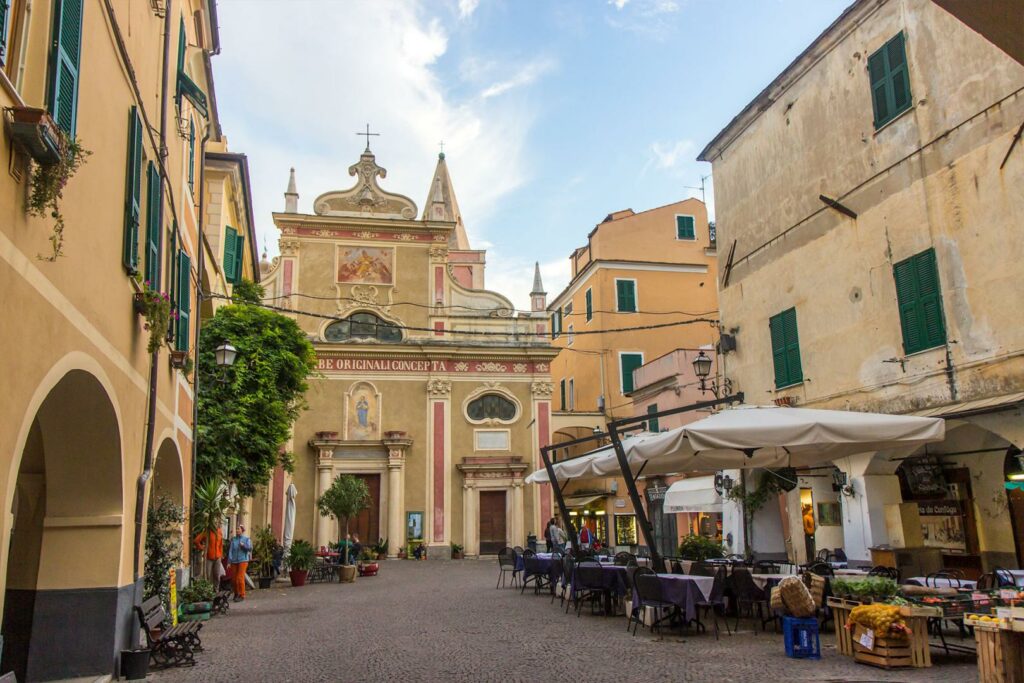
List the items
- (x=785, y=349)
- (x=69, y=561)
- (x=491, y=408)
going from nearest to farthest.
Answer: (x=69, y=561), (x=785, y=349), (x=491, y=408)

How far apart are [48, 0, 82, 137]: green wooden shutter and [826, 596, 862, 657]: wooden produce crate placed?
7686 mm

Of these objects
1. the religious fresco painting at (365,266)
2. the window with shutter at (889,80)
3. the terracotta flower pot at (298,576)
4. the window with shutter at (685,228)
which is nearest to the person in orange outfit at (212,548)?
the terracotta flower pot at (298,576)

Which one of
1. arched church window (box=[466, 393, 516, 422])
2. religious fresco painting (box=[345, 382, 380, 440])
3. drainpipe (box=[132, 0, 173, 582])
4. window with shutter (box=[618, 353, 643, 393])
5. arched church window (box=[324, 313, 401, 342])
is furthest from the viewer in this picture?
window with shutter (box=[618, 353, 643, 393])

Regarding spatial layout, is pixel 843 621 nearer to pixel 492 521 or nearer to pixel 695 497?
pixel 695 497

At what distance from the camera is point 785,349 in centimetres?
1477

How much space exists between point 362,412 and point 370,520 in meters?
3.96

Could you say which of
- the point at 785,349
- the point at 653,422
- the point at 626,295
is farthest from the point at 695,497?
the point at 626,295

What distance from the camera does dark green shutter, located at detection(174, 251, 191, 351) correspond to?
410 inches

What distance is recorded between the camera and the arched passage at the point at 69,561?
6.89m

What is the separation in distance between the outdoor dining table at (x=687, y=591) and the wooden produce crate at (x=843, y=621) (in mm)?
1355

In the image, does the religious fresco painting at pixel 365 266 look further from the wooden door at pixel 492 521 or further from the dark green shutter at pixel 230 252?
the dark green shutter at pixel 230 252

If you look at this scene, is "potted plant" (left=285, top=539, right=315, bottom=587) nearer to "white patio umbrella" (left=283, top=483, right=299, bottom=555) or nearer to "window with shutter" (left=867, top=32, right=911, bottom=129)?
"white patio umbrella" (left=283, top=483, right=299, bottom=555)

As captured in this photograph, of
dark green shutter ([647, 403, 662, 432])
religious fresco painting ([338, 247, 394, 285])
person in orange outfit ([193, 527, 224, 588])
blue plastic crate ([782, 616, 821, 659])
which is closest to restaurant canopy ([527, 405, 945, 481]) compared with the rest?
blue plastic crate ([782, 616, 821, 659])

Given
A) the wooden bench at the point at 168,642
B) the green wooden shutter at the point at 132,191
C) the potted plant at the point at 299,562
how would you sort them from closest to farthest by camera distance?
the green wooden shutter at the point at 132,191 < the wooden bench at the point at 168,642 < the potted plant at the point at 299,562
